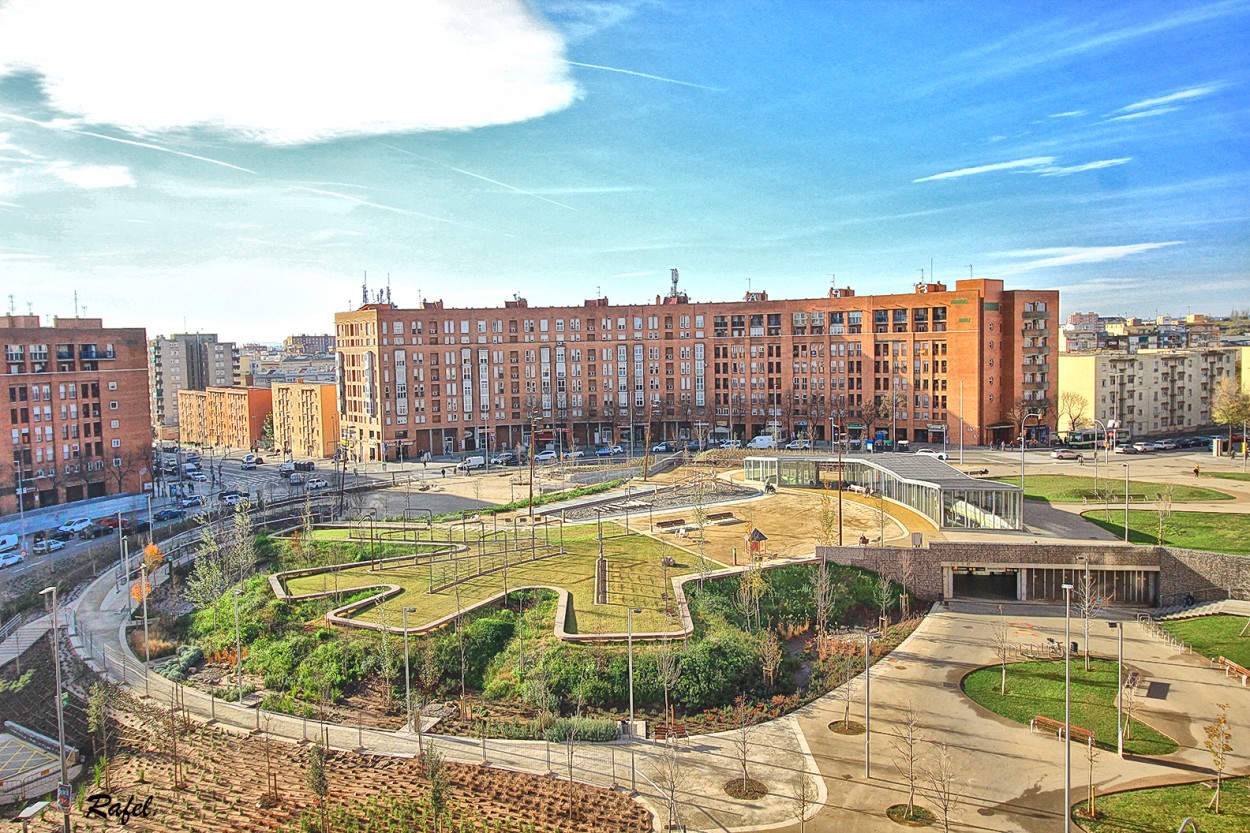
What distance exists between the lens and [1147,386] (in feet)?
258

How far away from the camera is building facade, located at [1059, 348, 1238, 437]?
251 ft

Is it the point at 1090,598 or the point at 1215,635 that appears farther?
the point at 1090,598

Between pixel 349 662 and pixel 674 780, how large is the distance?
12441mm

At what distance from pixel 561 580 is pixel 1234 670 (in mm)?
21842

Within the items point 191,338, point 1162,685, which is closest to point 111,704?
point 1162,685

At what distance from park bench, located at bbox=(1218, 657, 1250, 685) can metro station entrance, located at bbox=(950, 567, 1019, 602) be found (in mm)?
9139

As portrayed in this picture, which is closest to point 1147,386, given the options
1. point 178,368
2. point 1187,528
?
point 1187,528

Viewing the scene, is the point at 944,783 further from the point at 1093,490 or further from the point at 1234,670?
the point at 1093,490

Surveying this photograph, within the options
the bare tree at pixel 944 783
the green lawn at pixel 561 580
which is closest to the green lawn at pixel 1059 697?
the bare tree at pixel 944 783

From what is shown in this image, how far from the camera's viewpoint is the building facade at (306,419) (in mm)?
85312

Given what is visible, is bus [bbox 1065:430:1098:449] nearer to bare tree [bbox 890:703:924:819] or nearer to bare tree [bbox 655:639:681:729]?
bare tree [bbox 890:703:924:819]

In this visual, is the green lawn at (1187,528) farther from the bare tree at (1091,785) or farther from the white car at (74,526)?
the white car at (74,526)

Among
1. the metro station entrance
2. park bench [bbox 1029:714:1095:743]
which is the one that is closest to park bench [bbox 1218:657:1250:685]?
park bench [bbox 1029:714:1095:743]

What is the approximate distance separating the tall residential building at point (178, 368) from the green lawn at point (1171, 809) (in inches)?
4728
